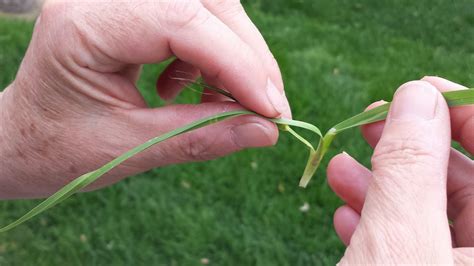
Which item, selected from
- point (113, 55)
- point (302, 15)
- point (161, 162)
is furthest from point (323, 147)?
point (302, 15)

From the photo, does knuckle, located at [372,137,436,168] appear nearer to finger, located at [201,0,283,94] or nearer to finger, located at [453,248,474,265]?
finger, located at [453,248,474,265]

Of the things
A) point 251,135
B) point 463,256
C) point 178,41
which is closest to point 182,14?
point 178,41

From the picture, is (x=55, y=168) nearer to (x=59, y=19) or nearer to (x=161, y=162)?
(x=161, y=162)

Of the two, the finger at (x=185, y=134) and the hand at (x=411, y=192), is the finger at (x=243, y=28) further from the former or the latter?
the hand at (x=411, y=192)

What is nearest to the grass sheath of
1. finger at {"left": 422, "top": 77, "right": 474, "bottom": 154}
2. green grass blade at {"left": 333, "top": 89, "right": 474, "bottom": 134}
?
green grass blade at {"left": 333, "top": 89, "right": 474, "bottom": 134}

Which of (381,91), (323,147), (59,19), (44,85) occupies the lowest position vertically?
(381,91)

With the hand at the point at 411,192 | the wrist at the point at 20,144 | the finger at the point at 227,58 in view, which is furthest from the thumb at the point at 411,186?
the wrist at the point at 20,144

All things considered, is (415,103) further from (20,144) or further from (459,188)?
(20,144)
